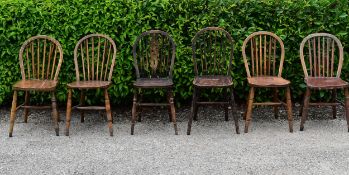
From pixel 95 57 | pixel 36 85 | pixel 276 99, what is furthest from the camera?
pixel 95 57

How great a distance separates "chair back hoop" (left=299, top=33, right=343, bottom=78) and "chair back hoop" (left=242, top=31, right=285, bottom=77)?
0.29 metres

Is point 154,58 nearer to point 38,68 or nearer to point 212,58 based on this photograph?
point 212,58

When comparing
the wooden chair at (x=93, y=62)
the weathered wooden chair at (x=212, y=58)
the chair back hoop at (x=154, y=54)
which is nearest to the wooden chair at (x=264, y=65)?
the weathered wooden chair at (x=212, y=58)

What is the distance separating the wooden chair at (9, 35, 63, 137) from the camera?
16.9 ft

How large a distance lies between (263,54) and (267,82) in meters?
0.78

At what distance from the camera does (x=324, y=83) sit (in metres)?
5.18

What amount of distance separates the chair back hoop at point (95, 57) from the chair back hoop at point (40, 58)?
0.82ft

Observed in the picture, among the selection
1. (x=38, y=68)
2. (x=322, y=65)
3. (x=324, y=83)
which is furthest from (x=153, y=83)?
(x=322, y=65)

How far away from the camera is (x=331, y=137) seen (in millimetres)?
5000

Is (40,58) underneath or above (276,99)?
above

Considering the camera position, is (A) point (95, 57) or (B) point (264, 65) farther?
(A) point (95, 57)

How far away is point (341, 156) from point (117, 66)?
8.99 ft

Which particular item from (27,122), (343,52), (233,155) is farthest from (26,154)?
(343,52)

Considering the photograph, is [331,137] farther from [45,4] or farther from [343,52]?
[45,4]
